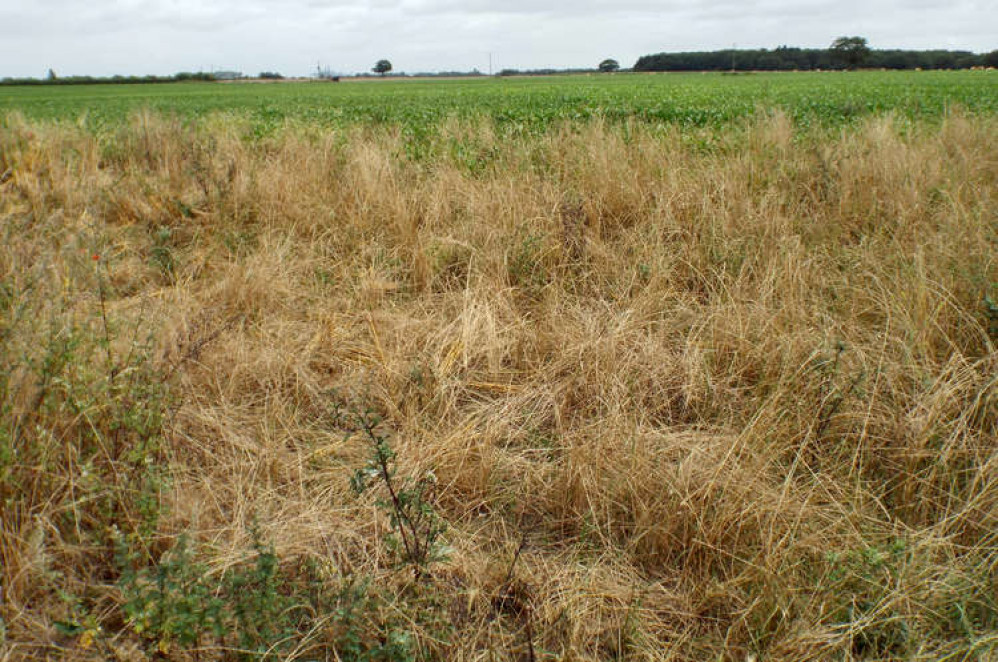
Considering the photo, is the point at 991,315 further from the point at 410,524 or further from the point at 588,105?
the point at 588,105

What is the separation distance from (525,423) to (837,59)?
320 ft

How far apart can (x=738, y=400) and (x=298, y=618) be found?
2178mm

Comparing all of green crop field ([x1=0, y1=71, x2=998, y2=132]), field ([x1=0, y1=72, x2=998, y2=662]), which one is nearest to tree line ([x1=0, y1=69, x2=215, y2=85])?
green crop field ([x1=0, y1=71, x2=998, y2=132])

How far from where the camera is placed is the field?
1.92m

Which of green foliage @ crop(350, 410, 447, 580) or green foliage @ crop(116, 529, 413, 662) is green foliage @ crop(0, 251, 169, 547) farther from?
green foliage @ crop(350, 410, 447, 580)

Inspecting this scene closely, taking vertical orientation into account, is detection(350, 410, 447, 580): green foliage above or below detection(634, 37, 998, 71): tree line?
below

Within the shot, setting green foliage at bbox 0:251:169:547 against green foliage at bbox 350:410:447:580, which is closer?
green foliage at bbox 350:410:447:580

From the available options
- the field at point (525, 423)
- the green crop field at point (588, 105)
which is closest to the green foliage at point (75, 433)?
the field at point (525, 423)

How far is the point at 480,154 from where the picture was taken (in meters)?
6.83

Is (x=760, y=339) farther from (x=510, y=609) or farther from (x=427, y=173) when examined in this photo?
(x=427, y=173)

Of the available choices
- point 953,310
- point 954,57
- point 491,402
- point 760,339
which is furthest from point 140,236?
point 954,57

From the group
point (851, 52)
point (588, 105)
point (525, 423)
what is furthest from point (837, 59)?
point (525, 423)

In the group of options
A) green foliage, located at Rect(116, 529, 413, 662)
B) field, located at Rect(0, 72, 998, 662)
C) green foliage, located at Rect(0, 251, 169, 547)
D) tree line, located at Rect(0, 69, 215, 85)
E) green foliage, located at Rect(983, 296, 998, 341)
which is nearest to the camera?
green foliage, located at Rect(116, 529, 413, 662)

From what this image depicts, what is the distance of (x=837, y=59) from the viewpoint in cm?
8238
